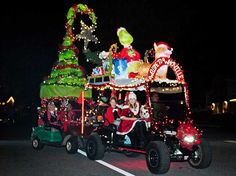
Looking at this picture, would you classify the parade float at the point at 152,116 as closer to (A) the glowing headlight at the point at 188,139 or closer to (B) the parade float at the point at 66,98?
(A) the glowing headlight at the point at 188,139

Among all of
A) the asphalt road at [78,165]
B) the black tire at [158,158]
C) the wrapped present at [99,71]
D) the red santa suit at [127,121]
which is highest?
the wrapped present at [99,71]

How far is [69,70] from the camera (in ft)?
62.0

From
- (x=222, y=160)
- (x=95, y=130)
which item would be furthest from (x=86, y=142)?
(x=222, y=160)

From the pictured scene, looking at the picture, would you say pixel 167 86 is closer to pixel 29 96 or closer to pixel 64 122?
pixel 64 122

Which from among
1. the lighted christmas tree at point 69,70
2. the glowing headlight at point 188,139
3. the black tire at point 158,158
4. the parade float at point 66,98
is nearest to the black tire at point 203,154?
the glowing headlight at point 188,139

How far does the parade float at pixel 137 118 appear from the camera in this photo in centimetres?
948

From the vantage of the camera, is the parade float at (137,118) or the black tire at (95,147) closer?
the parade float at (137,118)

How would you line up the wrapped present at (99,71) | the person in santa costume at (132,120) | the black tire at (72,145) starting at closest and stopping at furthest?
the person in santa costume at (132,120) < the black tire at (72,145) < the wrapped present at (99,71)

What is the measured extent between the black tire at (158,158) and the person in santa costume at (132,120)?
100 cm

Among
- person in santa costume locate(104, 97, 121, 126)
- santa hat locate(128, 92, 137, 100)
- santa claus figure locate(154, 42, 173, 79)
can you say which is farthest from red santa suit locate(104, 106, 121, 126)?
santa claus figure locate(154, 42, 173, 79)

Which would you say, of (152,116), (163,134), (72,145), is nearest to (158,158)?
(163,134)

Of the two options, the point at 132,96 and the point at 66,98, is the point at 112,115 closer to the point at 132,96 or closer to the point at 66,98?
the point at 132,96

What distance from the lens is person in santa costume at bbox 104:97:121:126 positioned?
11.6m

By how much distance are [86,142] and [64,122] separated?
1.56 metres
